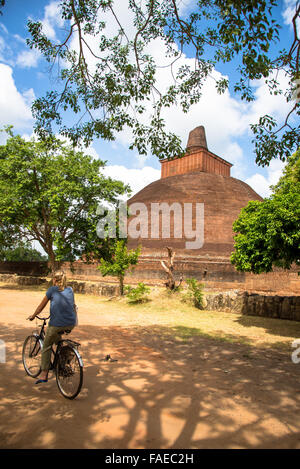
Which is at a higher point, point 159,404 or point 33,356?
point 33,356

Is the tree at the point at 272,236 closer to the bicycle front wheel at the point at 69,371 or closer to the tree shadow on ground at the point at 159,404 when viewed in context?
the tree shadow on ground at the point at 159,404

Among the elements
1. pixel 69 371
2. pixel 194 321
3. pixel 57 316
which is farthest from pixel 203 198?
pixel 69 371

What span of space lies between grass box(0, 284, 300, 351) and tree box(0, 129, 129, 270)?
5.16m

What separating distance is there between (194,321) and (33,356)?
271 inches

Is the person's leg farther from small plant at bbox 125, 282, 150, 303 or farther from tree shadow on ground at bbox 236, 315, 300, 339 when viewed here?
small plant at bbox 125, 282, 150, 303

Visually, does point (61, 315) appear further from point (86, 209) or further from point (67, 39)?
point (86, 209)

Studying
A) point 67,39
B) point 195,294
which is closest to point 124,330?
point 195,294

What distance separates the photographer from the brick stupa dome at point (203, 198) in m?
29.6

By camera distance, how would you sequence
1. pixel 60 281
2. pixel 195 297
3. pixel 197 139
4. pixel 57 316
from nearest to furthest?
pixel 57 316
pixel 60 281
pixel 195 297
pixel 197 139

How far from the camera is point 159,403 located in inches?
138

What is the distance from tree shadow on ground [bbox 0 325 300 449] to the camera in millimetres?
2721

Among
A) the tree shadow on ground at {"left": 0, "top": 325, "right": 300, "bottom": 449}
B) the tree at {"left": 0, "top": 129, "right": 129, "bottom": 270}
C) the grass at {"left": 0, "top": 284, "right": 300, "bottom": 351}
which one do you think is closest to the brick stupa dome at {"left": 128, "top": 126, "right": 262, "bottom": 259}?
the tree at {"left": 0, "top": 129, "right": 129, "bottom": 270}

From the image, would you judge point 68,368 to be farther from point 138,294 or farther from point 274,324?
point 138,294
